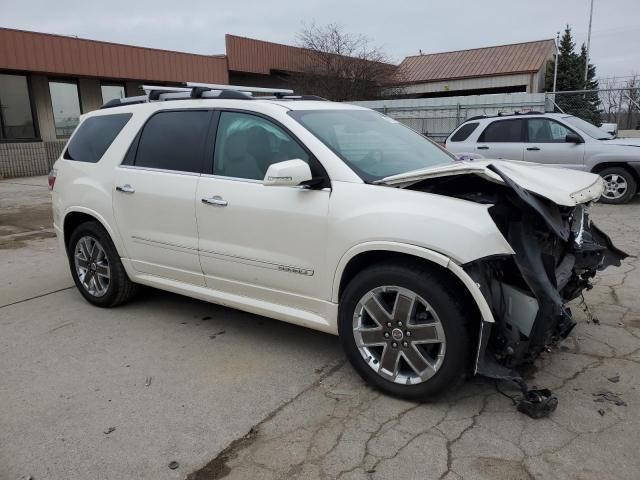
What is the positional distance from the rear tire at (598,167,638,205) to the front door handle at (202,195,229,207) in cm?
814

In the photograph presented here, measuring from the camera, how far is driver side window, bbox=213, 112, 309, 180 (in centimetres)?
362

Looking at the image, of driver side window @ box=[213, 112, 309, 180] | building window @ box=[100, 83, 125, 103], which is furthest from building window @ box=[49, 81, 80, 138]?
driver side window @ box=[213, 112, 309, 180]

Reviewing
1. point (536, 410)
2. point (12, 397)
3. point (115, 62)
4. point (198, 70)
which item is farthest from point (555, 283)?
point (198, 70)

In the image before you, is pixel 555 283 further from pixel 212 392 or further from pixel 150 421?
pixel 150 421

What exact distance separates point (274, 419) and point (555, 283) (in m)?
1.77

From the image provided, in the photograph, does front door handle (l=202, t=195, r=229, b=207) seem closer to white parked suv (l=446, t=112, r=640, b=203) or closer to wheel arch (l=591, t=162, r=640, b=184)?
white parked suv (l=446, t=112, r=640, b=203)

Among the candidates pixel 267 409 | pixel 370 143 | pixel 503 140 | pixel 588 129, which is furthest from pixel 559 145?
pixel 267 409

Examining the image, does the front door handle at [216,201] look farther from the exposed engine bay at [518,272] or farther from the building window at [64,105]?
the building window at [64,105]

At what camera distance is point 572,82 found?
35.2m

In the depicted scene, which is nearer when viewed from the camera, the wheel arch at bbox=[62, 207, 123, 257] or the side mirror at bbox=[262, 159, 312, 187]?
the side mirror at bbox=[262, 159, 312, 187]

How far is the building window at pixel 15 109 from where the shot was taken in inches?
634

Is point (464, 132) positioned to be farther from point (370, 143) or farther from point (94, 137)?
point (94, 137)

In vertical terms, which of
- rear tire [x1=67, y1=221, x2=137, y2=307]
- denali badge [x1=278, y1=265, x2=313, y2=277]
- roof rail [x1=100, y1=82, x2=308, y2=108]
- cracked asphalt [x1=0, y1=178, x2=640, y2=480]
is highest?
roof rail [x1=100, y1=82, x2=308, y2=108]

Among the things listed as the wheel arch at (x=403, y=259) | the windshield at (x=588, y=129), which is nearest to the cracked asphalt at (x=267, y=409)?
the wheel arch at (x=403, y=259)
